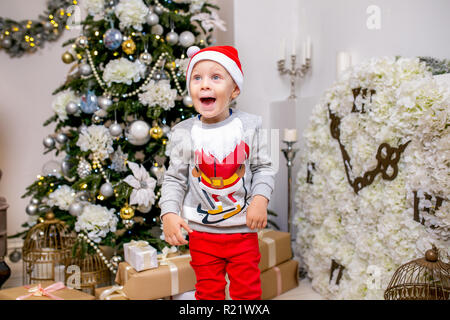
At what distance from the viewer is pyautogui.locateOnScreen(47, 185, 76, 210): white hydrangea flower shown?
84.2 inches

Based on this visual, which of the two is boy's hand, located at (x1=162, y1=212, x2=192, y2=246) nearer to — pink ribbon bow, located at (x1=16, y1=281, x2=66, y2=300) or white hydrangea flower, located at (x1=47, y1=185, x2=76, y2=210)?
pink ribbon bow, located at (x1=16, y1=281, x2=66, y2=300)

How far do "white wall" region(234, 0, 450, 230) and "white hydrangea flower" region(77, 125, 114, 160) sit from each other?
3.65 feet

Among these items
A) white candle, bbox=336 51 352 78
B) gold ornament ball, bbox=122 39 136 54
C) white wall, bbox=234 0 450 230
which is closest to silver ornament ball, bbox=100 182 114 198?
gold ornament ball, bbox=122 39 136 54

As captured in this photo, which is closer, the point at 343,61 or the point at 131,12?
the point at 131,12

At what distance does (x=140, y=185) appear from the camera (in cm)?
207

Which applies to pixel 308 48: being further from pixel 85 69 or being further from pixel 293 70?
pixel 85 69

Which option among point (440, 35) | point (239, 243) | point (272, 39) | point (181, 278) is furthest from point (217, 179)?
point (272, 39)

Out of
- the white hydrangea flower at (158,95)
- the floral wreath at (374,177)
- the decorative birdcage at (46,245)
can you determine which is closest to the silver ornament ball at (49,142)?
the decorative birdcage at (46,245)

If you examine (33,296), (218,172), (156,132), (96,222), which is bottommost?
(33,296)

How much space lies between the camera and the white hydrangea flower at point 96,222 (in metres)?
2.03

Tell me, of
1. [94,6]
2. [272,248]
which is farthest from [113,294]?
[94,6]

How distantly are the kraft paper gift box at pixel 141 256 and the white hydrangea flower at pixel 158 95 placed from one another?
735 millimetres

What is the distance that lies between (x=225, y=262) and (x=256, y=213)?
0.90 feet
